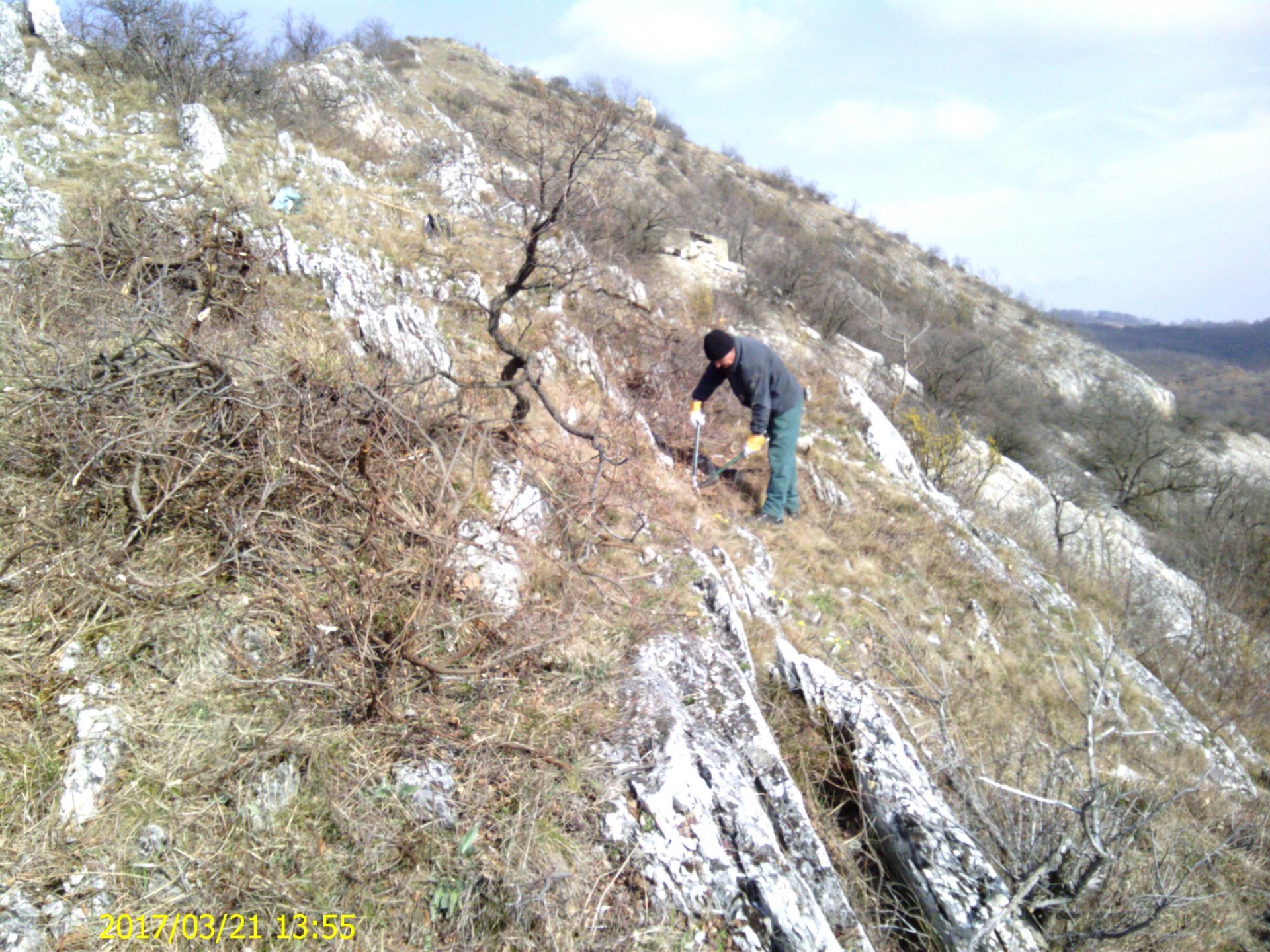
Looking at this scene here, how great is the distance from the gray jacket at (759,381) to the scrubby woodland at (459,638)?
998 millimetres

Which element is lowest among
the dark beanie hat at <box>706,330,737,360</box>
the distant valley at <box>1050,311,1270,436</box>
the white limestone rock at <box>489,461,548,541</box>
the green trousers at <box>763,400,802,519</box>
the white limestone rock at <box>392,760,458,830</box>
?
the white limestone rock at <box>392,760,458,830</box>

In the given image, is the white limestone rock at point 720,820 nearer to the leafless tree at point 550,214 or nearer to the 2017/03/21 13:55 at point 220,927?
the 2017/03/21 13:55 at point 220,927

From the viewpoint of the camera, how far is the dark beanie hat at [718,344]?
19.3 ft

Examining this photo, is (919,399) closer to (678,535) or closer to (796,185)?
(678,535)

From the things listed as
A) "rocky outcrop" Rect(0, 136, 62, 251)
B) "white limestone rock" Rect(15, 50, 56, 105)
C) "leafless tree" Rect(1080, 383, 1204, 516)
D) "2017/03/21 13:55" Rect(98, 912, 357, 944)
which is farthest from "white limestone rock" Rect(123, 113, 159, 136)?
"leafless tree" Rect(1080, 383, 1204, 516)

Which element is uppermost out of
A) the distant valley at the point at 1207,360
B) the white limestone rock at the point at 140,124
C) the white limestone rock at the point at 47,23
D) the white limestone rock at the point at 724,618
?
the distant valley at the point at 1207,360

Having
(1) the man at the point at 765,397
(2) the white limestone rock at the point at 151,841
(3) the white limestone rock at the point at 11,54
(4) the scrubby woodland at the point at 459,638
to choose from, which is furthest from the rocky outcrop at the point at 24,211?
(1) the man at the point at 765,397

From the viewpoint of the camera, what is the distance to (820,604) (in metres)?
5.50

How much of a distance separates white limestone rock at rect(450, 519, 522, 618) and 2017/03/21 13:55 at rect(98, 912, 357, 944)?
1.47 metres

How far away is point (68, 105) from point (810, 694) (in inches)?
405

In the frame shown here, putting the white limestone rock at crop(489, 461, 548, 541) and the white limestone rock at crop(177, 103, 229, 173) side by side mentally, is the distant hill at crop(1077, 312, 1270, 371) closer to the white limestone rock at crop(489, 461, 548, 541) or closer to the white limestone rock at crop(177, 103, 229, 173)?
the white limestone rock at crop(177, 103, 229, 173)

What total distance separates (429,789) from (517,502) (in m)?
2.05

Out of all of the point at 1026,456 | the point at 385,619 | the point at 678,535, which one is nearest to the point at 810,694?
the point at 678,535

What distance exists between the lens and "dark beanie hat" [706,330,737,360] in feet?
19.3
